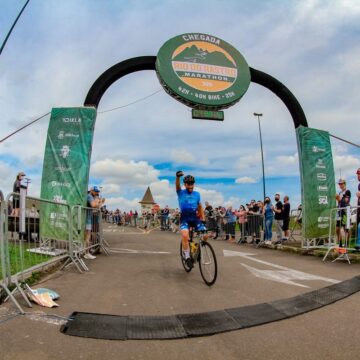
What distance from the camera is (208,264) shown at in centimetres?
693

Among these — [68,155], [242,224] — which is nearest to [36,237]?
[68,155]

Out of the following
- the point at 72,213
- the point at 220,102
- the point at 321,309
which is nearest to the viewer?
the point at 321,309

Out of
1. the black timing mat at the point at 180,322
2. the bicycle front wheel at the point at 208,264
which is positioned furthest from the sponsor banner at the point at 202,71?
the black timing mat at the point at 180,322

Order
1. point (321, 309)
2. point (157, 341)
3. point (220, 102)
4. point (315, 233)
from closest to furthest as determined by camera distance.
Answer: point (157, 341), point (321, 309), point (315, 233), point (220, 102)

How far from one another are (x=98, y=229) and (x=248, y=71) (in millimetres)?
8026

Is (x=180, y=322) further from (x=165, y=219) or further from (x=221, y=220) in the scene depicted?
(x=165, y=219)

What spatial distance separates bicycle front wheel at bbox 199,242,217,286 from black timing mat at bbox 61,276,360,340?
1.47 metres

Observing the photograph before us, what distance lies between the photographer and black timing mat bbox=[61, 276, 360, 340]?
414cm

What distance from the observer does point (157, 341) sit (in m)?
3.96

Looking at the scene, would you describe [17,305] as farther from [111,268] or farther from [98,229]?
[98,229]

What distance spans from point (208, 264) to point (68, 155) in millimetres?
5837

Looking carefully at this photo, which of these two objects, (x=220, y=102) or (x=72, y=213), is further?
(x=220, y=102)

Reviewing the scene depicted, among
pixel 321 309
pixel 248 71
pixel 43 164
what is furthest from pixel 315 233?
pixel 43 164

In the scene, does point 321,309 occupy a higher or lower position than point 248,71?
lower
